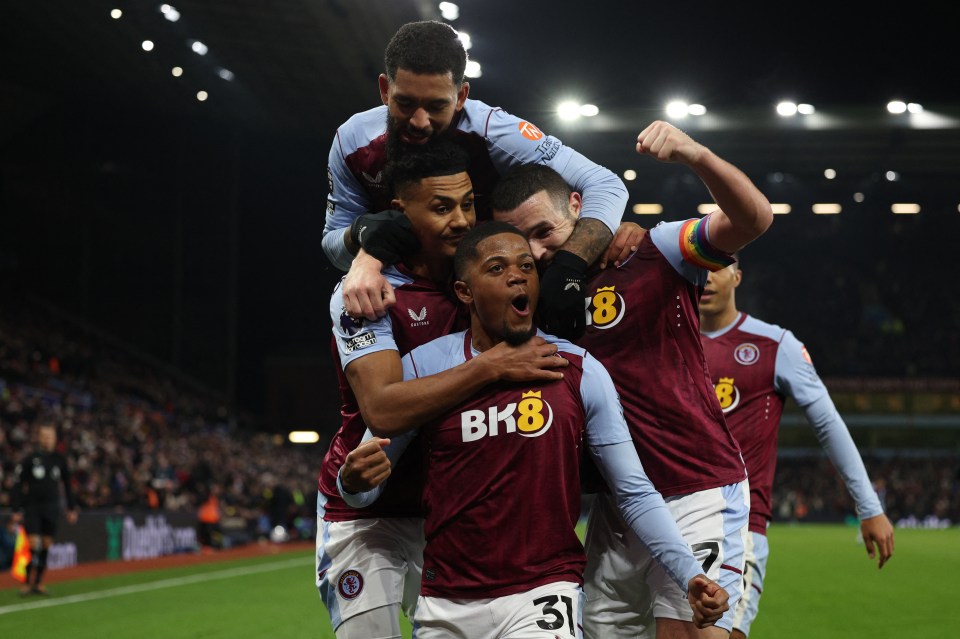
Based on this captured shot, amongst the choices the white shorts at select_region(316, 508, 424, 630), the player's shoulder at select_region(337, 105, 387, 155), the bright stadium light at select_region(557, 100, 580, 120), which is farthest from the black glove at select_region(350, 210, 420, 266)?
the bright stadium light at select_region(557, 100, 580, 120)

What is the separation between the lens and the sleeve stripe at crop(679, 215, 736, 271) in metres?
3.88

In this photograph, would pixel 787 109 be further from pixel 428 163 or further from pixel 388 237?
pixel 388 237

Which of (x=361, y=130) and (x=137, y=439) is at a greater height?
(x=361, y=130)

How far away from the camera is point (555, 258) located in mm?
3734

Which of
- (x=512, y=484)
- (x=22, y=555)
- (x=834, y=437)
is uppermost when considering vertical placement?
(x=834, y=437)

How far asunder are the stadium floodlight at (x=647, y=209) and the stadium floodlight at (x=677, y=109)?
12.7 m

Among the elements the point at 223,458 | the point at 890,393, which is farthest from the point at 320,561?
the point at 890,393

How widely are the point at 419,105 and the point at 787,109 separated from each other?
25.7 metres

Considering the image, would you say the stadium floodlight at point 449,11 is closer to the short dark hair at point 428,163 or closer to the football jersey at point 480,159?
the football jersey at point 480,159

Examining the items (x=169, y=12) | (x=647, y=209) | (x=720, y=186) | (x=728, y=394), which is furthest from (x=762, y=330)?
(x=647, y=209)

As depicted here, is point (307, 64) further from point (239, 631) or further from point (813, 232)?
point (813, 232)

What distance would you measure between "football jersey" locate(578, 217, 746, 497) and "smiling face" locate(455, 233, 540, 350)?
0.50 metres

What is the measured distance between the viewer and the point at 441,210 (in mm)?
3932

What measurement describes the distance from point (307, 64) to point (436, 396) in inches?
1015
